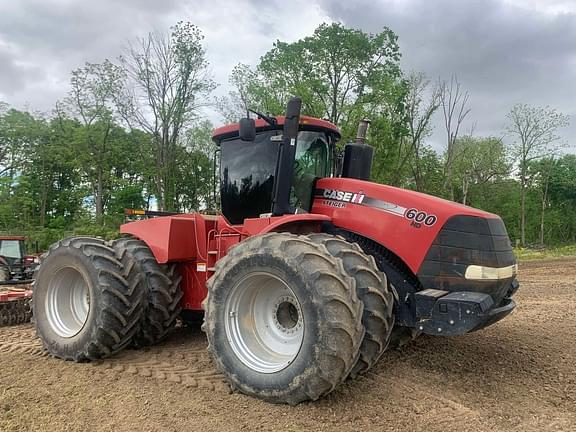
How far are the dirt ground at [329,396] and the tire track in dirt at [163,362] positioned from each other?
0.04 ft

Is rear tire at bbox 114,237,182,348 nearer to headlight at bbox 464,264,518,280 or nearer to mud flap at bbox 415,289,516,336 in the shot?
mud flap at bbox 415,289,516,336

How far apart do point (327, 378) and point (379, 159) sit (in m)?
22.6

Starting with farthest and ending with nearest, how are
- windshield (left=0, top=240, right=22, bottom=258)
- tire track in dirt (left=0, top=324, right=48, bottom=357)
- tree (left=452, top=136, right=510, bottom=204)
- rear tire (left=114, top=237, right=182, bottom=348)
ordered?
tree (left=452, top=136, right=510, bottom=204), windshield (left=0, top=240, right=22, bottom=258), tire track in dirt (left=0, top=324, right=48, bottom=357), rear tire (left=114, top=237, right=182, bottom=348)

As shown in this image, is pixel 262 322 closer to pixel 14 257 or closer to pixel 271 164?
pixel 271 164

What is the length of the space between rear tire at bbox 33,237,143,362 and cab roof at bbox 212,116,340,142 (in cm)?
175

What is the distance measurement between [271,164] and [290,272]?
1633 millimetres

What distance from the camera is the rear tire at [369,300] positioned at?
381 centimetres

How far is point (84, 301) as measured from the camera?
226 inches

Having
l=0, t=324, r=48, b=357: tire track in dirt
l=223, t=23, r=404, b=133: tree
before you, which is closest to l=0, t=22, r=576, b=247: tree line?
l=223, t=23, r=404, b=133: tree

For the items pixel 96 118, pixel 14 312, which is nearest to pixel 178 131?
pixel 96 118

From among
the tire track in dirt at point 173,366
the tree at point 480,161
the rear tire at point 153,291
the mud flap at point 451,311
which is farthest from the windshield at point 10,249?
the tree at point 480,161

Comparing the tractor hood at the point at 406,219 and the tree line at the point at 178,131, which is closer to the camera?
the tractor hood at the point at 406,219

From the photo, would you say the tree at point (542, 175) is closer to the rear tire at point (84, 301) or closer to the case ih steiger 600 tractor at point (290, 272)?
the case ih steiger 600 tractor at point (290, 272)

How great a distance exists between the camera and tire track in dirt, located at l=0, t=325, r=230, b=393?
4.51 m
